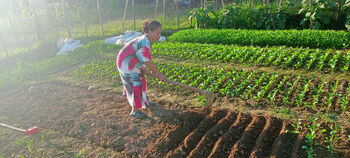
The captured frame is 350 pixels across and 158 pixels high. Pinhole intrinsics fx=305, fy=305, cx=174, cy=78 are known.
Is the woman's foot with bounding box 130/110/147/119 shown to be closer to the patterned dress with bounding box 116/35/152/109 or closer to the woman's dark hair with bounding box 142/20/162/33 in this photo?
the patterned dress with bounding box 116/35/152/109

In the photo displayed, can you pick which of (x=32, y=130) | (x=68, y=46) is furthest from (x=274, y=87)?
(x=68, y=46)

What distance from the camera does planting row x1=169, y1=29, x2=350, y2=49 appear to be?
24.6ft

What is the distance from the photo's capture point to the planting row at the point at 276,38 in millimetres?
7512

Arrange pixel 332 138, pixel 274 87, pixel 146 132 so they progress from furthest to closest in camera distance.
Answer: pixel 274 87
pixel 146 132
pixel 332 138

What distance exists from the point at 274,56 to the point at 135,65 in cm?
364

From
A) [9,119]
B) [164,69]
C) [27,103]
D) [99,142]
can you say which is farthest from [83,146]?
[164,69]

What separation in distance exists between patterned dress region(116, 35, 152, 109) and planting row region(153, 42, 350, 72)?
312cm

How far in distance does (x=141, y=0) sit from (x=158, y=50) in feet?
34.3

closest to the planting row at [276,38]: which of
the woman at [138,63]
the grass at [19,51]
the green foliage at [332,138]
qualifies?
the green foliage at [332,138]

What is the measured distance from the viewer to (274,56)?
22.6 feet

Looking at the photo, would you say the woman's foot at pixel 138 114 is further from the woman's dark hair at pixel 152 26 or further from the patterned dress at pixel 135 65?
the woman's dark hair at pixel 152 26

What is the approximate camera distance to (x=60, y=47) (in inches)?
475

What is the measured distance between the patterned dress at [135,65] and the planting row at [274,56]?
3122 millimetres

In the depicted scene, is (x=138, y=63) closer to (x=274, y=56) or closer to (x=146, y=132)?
(x=146, y=132)
